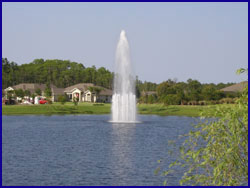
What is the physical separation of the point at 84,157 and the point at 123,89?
3093cm

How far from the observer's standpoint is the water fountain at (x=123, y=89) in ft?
174

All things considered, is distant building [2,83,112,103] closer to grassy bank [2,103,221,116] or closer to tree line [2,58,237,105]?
tree line [2,58,237,105]

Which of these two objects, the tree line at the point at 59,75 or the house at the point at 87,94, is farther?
the tree line at the point at 59,75

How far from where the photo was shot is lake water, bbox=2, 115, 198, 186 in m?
18.8

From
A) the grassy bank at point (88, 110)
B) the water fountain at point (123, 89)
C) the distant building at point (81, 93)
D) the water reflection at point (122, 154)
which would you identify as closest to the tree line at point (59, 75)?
the distant building at point (81, 93)

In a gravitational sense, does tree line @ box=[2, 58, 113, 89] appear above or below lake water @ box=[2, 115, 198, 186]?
above

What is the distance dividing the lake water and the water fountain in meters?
14.8

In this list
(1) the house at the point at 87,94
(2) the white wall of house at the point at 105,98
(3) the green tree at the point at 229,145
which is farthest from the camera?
(2) the white wall of house at the point at 105,98

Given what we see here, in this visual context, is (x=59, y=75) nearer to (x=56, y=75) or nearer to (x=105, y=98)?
(x=56, y=75)

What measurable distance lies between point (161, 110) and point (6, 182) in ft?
186

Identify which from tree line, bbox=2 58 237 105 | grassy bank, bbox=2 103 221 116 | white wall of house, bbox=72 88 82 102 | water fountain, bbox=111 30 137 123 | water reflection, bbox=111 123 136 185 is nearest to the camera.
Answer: water reflection, bbox=111 123 136 185

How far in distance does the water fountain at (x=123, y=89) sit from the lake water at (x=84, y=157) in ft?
48.6

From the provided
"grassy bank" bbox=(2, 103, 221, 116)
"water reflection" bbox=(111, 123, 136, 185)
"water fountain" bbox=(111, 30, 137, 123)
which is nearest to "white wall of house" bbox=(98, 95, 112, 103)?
"grassy bank" bbox=(2, 103, 221, 116)

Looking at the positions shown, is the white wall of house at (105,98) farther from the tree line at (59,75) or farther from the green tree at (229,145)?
the green tree at (229,145)
